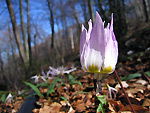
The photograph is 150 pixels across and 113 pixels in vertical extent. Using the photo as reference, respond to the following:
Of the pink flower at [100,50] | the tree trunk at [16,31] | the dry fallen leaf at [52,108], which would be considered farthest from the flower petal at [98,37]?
the tree trunk at [16,31]

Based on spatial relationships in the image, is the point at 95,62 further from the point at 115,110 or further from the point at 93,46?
the point at 115,110

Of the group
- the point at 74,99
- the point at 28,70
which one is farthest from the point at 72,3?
the point at 74,99

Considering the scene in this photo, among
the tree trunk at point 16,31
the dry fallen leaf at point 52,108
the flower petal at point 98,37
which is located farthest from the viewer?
the tree trunk at point 16,31

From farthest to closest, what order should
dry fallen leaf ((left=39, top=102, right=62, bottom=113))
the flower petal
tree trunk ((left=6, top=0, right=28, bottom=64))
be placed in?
1. tree trunk ((left=6, top=0, right=28, bottom=64))
2. dry fallen leaf ((left=39, top=102, right=62, bottom=113))
3. the flower petal

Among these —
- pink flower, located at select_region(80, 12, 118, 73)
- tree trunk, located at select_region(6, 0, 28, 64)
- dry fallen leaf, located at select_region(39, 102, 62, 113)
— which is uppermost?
tree trunk, located at select_region(6, 0, 28, 64)

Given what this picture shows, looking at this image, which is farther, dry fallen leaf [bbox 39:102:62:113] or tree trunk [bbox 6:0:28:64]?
tree trunk [bbox 6:0:28:64]

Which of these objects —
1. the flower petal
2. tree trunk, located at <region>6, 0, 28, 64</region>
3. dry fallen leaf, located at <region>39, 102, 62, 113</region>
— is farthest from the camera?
tree trunk, located at <region>6, 0, 28, 64</region>

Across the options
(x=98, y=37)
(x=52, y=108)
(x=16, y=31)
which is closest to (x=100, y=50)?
(x=98, y=37)

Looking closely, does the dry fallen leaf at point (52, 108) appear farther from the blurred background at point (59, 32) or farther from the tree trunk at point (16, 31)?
the tree trunk at point (16, 31)

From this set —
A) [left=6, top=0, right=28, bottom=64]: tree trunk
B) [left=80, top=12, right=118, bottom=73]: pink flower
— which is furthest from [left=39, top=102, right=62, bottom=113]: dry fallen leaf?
[left=6, top=0, right=28, bottom=64]: tree trunk

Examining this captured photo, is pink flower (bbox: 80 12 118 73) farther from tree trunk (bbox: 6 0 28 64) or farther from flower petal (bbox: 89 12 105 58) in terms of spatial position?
tree trunk (bbox: 6 0 28 64)

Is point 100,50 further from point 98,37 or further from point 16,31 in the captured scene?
point 16,31
